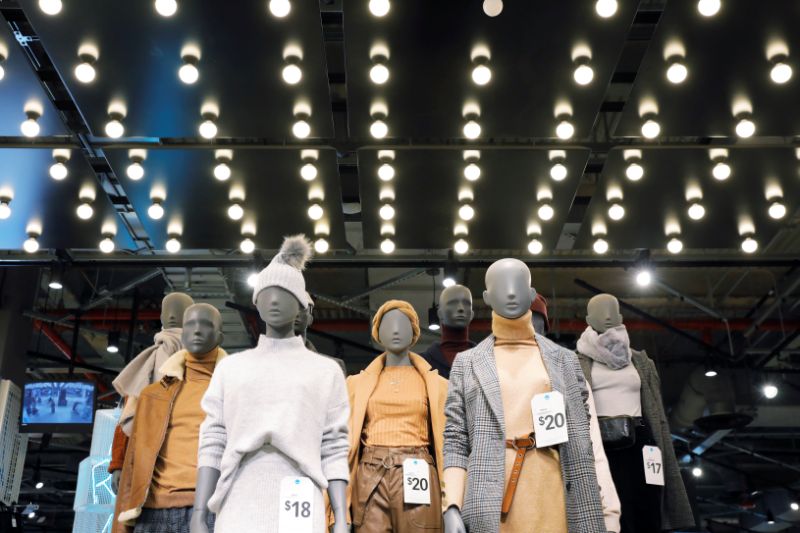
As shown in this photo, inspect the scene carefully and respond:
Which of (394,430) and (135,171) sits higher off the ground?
(135,171)

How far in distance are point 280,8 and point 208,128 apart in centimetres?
100

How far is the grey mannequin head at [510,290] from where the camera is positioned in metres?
3.48

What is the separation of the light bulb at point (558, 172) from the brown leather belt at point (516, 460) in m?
2.64

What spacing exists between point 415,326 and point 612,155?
196cm

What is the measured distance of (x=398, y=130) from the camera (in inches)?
204

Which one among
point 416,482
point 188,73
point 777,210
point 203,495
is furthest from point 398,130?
point 203,495

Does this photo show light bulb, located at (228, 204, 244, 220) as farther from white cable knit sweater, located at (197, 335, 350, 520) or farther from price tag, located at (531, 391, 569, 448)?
price tag, located at (531, 391, 569, 448)

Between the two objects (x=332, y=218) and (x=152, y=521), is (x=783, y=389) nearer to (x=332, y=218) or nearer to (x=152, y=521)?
(x=332, y=218)

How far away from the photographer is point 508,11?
4.45 metres

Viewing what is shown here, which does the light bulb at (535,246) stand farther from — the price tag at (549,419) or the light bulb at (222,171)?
the price tag at (549,419)

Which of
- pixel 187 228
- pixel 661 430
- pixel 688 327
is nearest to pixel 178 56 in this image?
pixel 187 228

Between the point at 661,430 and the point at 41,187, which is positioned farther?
the point at 41,187

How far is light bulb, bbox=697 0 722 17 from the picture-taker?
14.5 feet

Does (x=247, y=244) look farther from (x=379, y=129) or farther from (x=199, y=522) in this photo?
(x=199, y=522)
